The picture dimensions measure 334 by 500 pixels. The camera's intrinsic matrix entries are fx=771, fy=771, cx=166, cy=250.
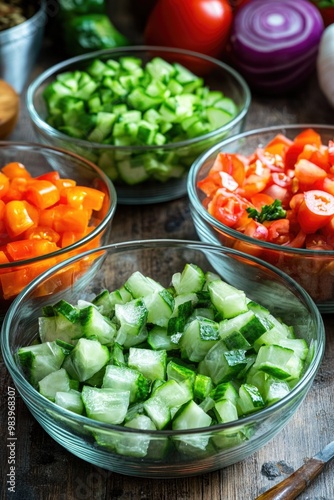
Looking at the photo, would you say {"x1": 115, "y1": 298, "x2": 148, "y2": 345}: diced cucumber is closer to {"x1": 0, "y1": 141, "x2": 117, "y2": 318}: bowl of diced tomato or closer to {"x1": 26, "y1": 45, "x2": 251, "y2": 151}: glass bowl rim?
{"x1": 0, "y1": 141, "x2": 117, "y2": 318}: bowl of diced tomato

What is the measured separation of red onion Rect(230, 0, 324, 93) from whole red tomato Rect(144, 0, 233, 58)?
0.07m

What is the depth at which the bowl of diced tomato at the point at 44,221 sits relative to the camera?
1.89m

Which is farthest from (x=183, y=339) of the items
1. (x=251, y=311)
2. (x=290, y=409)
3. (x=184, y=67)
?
(x=184, y=67)

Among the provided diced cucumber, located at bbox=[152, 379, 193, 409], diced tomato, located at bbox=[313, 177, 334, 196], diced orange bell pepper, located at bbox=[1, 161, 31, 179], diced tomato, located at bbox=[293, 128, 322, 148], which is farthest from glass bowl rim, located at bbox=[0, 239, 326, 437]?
diced tomato, located at bbox=[293, 128, 322, 148]

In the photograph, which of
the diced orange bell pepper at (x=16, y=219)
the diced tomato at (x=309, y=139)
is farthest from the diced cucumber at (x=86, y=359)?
the diced tomato at (x=309, y=139)

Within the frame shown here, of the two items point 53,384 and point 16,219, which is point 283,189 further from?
point 53,384

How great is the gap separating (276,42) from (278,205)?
1.27 m

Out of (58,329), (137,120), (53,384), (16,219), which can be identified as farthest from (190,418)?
(137,120)

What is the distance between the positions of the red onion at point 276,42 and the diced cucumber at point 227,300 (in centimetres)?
159

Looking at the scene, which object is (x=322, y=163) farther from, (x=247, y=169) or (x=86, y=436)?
(x=86, y=436)

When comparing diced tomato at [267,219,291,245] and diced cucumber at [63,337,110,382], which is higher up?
diced tomato at [267,219,291,245]

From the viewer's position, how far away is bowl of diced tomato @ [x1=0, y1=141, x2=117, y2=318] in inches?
74.5

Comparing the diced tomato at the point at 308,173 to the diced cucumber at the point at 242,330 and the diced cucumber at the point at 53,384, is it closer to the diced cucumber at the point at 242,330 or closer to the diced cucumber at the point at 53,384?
the diced cucumber at the point at 242,330

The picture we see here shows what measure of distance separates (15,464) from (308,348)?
678 mm
